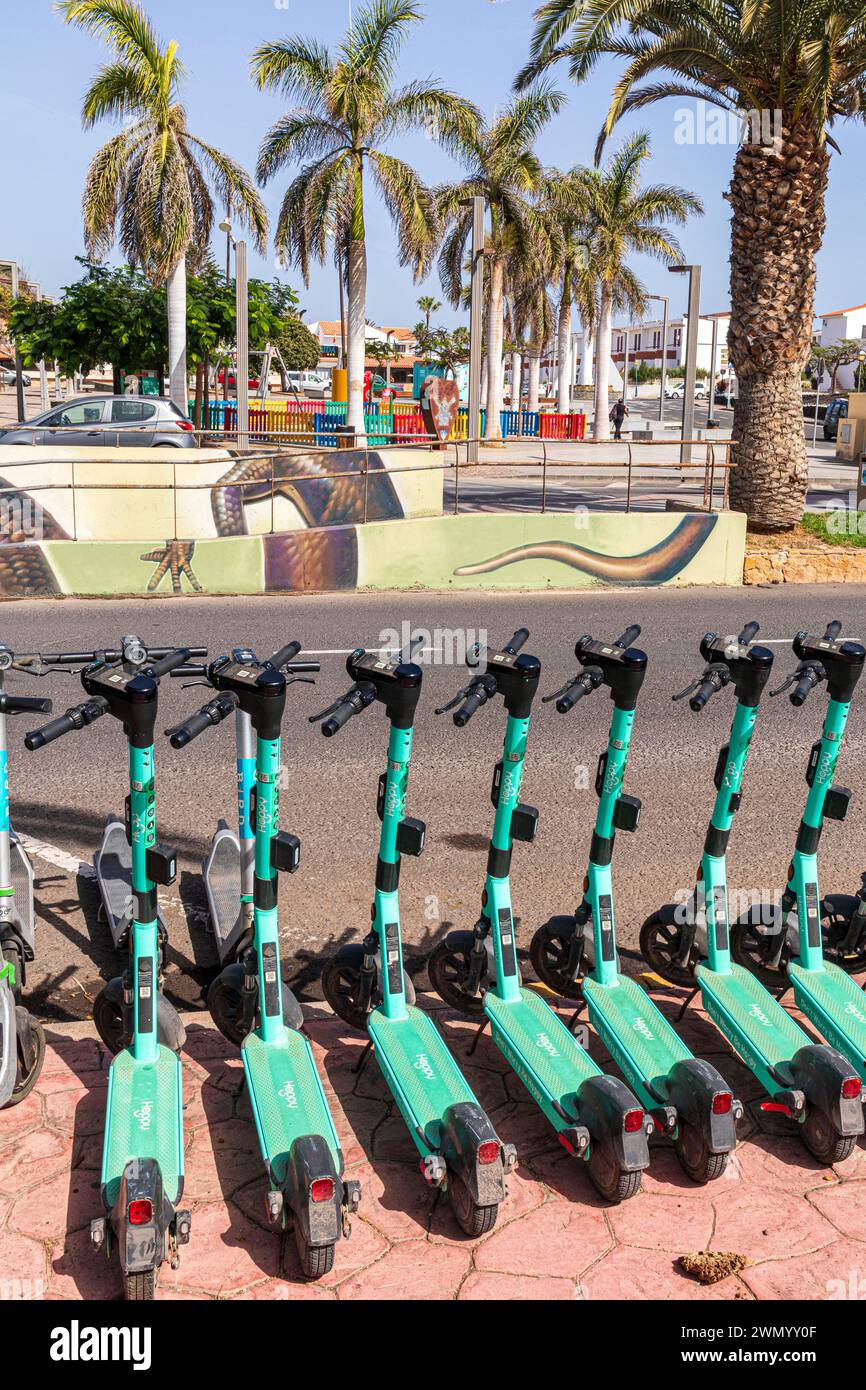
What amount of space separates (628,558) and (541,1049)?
12550 millimetres

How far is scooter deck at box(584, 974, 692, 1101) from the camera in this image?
4102 mm

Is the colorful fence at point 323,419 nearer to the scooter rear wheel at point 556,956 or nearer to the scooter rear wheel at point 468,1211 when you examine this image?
the scooter rear wheel at point 556,956

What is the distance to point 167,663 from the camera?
426 centimetres

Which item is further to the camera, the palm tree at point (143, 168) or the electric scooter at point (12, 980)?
the palm tree at point (143, 168)

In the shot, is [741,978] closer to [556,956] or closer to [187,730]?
[556,956]

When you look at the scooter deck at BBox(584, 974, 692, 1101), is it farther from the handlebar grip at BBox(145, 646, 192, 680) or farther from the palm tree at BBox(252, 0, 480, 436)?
the palm tree at BBox(252, 0, 480, 436)

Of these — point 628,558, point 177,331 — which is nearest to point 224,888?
point 628,558

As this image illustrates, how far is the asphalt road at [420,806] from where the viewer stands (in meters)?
5.70

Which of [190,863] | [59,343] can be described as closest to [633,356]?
[59,343]

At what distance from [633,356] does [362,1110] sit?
423 feet

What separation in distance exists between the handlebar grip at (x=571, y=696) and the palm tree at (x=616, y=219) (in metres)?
38.9

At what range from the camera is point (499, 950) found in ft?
14.8

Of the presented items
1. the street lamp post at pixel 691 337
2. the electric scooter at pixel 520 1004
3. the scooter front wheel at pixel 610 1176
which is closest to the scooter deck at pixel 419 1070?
the electric scooter at pixel 520 1004

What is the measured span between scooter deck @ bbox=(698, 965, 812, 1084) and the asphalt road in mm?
1010
